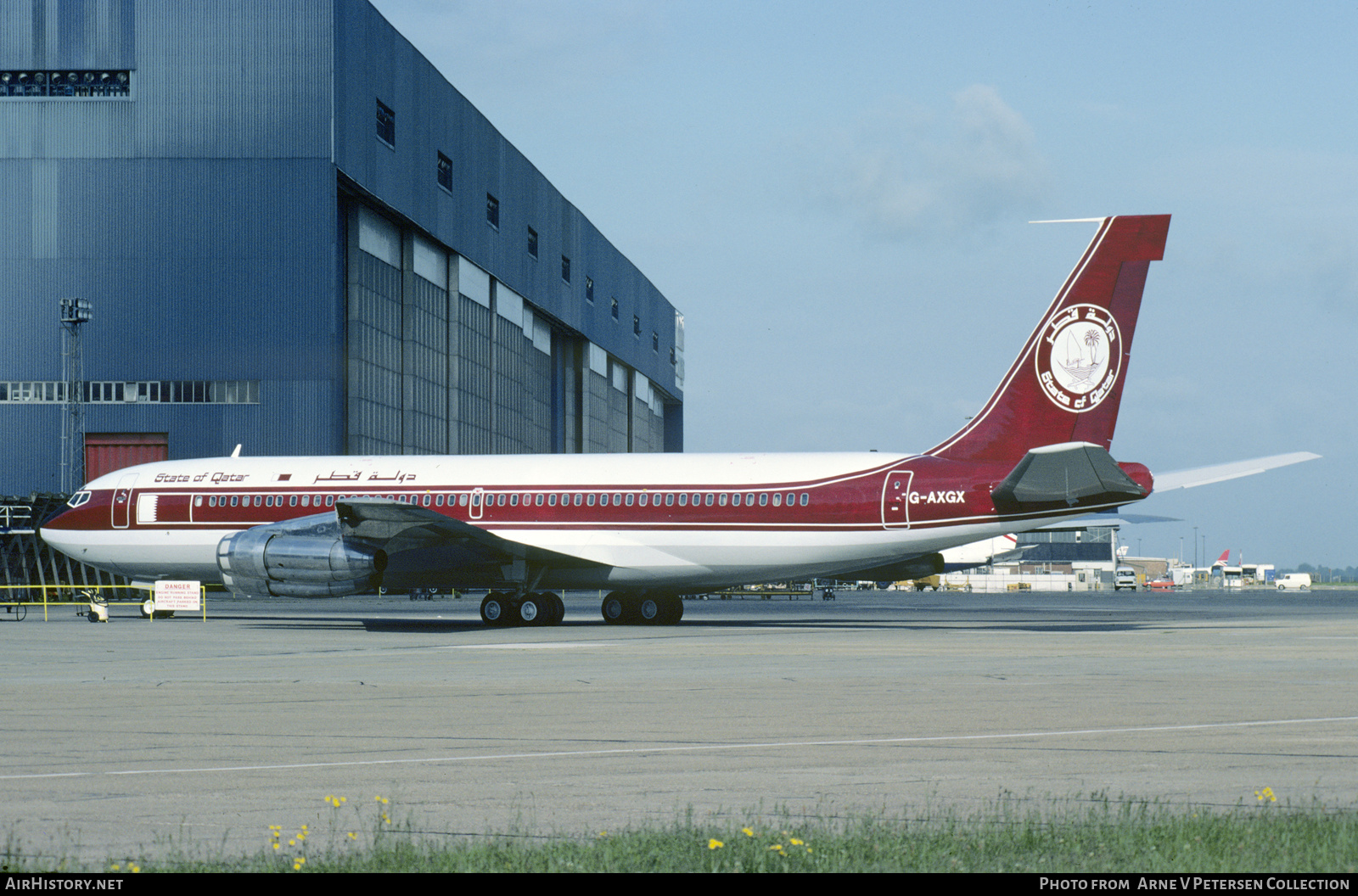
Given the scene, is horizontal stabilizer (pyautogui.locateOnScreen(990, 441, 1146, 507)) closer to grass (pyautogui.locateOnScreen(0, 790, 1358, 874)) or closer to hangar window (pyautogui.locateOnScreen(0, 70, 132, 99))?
grass (pyautogui.locateOnScreen(0, 790, 1358, 874))

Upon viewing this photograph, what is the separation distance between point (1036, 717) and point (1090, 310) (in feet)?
60.5

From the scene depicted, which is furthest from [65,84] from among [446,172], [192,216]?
[446,172]

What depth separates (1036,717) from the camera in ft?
42.7

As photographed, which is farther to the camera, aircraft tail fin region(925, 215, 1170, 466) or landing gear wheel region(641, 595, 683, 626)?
landing gear wheel region(641, 595, 683, 626)

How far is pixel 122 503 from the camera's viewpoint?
3581cm

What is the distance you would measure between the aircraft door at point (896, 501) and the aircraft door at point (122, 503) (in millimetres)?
19499

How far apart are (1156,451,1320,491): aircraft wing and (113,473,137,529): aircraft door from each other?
25.4m

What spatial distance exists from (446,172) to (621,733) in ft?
195

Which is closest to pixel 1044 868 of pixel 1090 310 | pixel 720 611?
pixel 1090 310

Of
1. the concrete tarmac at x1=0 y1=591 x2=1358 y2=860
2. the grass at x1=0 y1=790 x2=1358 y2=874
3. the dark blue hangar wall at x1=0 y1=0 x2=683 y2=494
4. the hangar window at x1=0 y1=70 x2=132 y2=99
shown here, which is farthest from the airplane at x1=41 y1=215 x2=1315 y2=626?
the hangar window at x1=0 y1=70 x2=132 y2=99

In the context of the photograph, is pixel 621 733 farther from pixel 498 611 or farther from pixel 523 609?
pixel 498 611

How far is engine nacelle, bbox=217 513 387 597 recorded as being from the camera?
1196 inches

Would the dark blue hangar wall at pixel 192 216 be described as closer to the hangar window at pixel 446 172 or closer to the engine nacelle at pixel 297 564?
the hangar window at pixel 446 172

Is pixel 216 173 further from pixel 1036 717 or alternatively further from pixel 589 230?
pixel 1036 717
